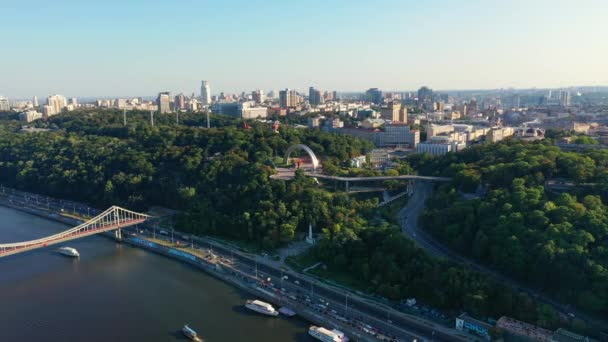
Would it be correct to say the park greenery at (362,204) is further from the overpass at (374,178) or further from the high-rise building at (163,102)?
the high-rise building at (163,102)

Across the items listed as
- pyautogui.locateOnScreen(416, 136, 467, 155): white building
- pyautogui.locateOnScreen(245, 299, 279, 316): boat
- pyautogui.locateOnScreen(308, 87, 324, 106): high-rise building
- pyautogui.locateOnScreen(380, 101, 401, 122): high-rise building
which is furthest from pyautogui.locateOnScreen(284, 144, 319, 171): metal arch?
pyautogui.locateOnScreen(308, 87, 324, 106): high-rise building

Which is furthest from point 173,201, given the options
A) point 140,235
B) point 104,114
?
point 104,114

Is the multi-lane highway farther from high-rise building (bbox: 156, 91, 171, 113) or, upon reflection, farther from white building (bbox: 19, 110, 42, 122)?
high-rise building (bbox: 156, 91, 171, 113)

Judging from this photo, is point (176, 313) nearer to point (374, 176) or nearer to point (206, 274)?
point (206, 274)

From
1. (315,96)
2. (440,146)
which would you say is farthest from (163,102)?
(440,146)

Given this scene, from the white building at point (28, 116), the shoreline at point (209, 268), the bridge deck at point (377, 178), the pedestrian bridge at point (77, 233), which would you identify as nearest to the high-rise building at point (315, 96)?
the white building at point (28, 116)

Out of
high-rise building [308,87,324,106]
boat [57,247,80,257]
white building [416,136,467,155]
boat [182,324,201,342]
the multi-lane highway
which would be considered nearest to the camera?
the multi-lane highway

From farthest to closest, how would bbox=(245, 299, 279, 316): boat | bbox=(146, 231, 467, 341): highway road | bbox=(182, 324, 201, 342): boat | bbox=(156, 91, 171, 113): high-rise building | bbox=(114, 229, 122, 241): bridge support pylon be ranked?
1. bbox=(156, 91, 171, 113): high-rise building
2. bbox=(114, 229, 122, 241): bridge support pylon
3. bbox=(245, 299, 279, 316): boat
4. bbox=(182, 324, 201, 342): boat
5. bbox=(146, 231, 467, 341): highway road
